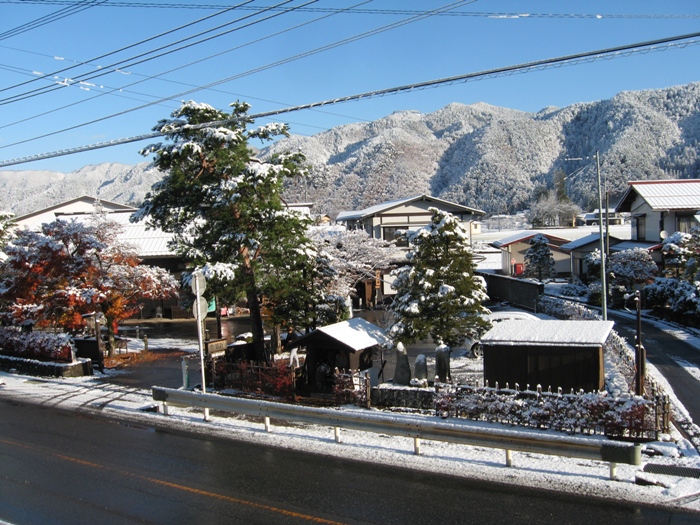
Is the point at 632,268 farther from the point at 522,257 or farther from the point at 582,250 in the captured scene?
the point at 522,257

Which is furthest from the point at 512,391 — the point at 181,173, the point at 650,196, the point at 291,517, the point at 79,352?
the point at 650,196

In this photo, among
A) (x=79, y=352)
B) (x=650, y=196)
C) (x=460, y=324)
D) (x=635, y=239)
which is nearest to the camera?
(x=460, y=324)

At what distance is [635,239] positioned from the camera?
148 ft

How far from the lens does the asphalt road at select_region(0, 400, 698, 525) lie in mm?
8133

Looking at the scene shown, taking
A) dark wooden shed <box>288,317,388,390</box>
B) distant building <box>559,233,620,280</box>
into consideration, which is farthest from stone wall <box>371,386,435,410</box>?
distant building <box>559,233,620,280</box>

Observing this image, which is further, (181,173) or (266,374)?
(181,173)

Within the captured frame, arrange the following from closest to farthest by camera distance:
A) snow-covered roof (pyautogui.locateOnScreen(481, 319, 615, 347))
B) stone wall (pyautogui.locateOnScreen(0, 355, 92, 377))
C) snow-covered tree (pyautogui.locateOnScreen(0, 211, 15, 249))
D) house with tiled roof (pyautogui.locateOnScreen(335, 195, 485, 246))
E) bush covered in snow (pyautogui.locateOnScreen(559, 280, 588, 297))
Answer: snow-covered roof (pyautogui.locateOnScreen(481, 319, 615, 347)) < stone wall (pyautogui.locateOnScreen(0, 355, 92, 377)) < snow-covered tree (pyautogui.locateOnScreen(0, 211, 15, 249)) < bush covered in snow (pyautogui.locateOnScreen(559, 280, 588, 297)) < house with tiled roof (pyautogui.locateOnScreen(335, 195, 485, 246))

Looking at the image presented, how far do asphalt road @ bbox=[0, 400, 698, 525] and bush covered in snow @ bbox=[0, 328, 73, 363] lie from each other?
941 centimetres

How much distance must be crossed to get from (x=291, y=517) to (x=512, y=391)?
6.58 meters

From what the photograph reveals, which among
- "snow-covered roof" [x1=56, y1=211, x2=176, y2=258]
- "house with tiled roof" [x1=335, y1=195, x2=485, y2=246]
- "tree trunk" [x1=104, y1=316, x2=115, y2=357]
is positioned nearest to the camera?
"tree trunk" [x1=104, y1=316, x2=115, y2=357]

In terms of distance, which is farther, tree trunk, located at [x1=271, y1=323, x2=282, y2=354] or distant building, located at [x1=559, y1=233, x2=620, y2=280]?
distant building, located at [x1=559, y1=233, x2=620, y2=280]

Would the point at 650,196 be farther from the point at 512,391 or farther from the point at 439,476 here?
the point at 439,476

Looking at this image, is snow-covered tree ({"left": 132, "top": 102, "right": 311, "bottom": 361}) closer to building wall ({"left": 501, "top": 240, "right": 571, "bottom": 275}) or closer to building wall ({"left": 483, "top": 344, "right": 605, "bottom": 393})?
building wall ({"left": 483, "top": 344, "right": 605, "bottom": 393})

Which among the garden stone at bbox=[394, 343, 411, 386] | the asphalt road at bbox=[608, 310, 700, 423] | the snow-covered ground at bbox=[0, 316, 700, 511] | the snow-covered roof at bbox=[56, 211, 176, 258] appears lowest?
the snow-covered ground at bbox=[0, 316, 700, 511]
